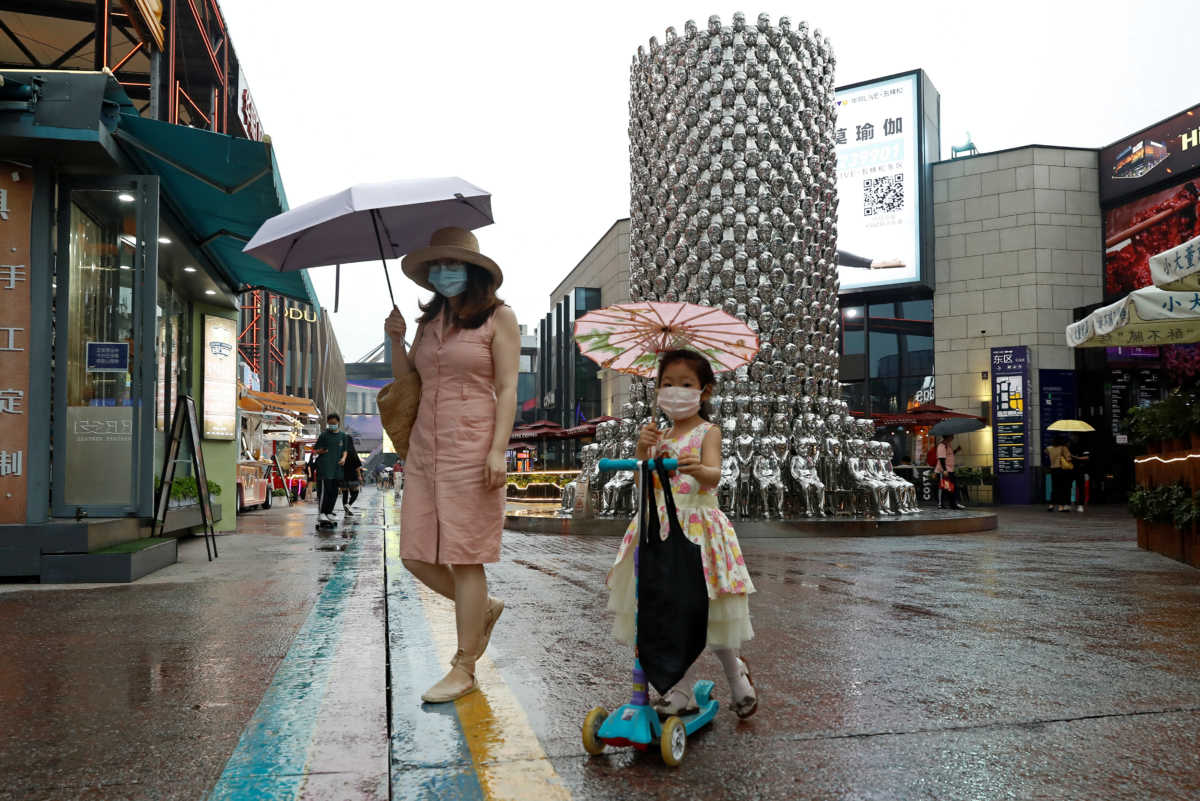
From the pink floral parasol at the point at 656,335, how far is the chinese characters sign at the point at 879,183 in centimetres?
2507

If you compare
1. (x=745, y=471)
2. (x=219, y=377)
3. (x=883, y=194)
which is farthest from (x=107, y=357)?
(x=883, y=194)

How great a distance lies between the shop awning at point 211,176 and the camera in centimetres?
723

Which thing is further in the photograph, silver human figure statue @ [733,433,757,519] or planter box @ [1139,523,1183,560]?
silver human figure statue @ [733,433,757,519]

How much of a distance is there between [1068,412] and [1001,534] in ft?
48.1

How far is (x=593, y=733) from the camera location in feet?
8.87

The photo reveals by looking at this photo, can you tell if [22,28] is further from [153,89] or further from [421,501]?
[421,501]

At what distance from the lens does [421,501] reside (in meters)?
3.50

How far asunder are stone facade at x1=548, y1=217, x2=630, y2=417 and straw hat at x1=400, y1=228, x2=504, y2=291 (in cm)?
3344

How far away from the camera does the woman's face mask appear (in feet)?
11.8

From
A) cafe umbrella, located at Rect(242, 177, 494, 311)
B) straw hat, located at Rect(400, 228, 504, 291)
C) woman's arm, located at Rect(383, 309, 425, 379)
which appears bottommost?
woman's arm, located at Rect(383, 309, 425, 379)

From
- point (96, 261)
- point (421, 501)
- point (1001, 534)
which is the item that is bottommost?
point (1001, 534)

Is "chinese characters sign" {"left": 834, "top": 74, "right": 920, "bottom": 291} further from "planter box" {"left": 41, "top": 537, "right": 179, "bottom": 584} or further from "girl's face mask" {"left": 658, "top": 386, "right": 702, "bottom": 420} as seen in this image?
"girl's face mask" {"left": 658, "top": 386, "right": 702, "bottom": 420}

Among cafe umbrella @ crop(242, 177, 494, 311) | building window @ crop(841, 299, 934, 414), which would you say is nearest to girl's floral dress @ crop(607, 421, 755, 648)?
cafe umbrella @ crop(242, 177, 494, 311)

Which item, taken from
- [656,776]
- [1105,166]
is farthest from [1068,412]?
[656,776]
